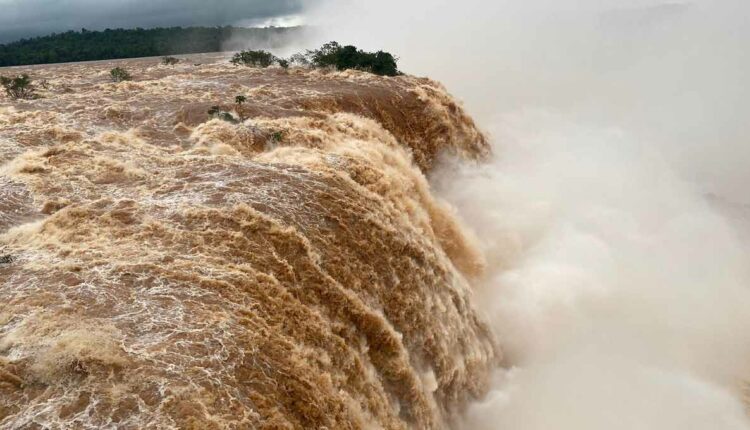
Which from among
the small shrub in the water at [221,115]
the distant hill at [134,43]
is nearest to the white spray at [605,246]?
the small shrub in the water at [221,115]

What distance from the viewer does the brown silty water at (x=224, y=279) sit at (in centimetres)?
605

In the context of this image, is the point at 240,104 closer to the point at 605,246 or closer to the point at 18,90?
the point at 18,90

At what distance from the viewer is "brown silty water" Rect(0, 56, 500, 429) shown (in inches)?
238

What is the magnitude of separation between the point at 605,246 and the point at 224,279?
45.1 ft

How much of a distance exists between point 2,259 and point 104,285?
79.8 inches

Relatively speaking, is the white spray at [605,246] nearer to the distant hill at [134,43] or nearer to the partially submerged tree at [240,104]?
the partially submerged tree at [240,104]

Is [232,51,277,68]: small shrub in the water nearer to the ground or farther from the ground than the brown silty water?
farther from the ground

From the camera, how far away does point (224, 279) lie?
7.79 metres

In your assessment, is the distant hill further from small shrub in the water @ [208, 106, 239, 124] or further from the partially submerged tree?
small shrub in the water @ [208, 106, 239, 124]

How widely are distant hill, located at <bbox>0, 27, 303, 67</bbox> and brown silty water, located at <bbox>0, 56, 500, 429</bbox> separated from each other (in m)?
47.6

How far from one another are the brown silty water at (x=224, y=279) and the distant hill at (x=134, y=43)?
4764 cm

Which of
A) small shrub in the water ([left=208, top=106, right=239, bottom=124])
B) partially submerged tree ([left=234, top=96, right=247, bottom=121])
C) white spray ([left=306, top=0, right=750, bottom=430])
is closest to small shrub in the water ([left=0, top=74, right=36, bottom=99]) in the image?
partially submerged tree ([left=234, top=96, right=247, bottom=121])

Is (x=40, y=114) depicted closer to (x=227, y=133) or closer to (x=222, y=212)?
(x=227, y=133)

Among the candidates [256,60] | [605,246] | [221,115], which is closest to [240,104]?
[221,115]
